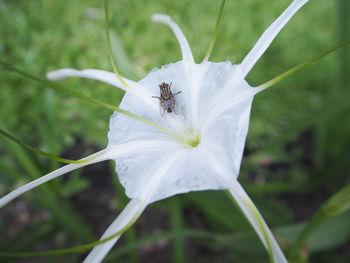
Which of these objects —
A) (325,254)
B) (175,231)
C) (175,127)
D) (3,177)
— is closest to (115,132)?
(175,127)

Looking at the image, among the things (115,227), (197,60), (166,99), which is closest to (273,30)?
(166,99)

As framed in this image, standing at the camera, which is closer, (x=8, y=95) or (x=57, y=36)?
(x=8, y=95)

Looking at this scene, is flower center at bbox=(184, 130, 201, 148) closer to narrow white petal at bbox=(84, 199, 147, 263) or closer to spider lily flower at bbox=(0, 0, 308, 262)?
spider lily flower at bbox=(0, 0, 308, 262)

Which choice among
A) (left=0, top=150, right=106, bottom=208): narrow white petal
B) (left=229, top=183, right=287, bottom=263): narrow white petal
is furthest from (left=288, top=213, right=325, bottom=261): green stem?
(left=0, top=150, right=106, bottom=208): narrow white petal

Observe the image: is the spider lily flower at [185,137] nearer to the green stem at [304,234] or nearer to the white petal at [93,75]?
the white petal at [93,75]

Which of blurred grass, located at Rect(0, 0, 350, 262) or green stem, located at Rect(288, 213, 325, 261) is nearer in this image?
green stem, located at Rect(288, 213, 325, 261)

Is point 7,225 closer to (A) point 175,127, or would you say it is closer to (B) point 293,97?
(A) point 175,127

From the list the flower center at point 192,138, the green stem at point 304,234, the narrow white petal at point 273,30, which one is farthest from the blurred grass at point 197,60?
the narrow white petal at point 273,30

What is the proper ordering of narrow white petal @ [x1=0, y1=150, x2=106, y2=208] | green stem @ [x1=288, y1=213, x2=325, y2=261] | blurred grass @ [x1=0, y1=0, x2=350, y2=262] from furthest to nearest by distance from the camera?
blurred grass @ [x1=0, y1=0, x2=350, y2=262]
green stem @ [x1=288, y1=213, x2=325, y2=261]
narrow white petal @ [x1=0, y1=150, x2=106, y2=208]
